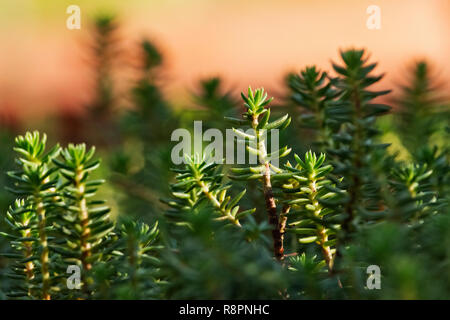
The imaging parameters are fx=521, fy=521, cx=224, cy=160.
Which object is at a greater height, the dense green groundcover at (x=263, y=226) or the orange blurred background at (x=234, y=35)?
the orange blurred background at (x=234, y=35)

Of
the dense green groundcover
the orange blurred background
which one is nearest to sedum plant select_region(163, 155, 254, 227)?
the dense green groundcover

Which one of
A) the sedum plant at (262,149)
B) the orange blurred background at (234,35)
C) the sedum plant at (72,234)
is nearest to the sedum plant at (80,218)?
the sedum plant at (72,234)

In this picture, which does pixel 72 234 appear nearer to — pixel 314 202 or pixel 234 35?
pixel 314 202

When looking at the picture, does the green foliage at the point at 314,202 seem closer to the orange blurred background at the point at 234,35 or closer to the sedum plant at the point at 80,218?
the sedum plant at the point at 80,218

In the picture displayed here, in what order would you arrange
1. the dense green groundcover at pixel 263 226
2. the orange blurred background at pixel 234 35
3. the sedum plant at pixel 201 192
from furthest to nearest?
the orange blurred background at pixel 234 35, the sedum plant at pixel 201 192, the dense green groundcover at pixel 263 226

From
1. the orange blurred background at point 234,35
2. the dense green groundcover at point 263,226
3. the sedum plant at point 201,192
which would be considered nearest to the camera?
the dense green groundcover at point 263,226

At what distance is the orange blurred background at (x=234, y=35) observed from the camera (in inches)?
90.0

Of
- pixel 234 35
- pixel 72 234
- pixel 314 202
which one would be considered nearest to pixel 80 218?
pixel 72 234

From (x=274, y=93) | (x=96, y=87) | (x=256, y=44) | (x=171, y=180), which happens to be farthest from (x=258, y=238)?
(x=256, y=44)

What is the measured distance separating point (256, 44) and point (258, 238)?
2261mm

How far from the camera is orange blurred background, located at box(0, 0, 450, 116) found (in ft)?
7.50

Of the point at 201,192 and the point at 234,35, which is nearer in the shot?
the point at 201,192

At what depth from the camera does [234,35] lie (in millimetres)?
2670

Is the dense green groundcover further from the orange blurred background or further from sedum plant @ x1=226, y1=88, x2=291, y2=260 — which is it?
the orange blurred background
